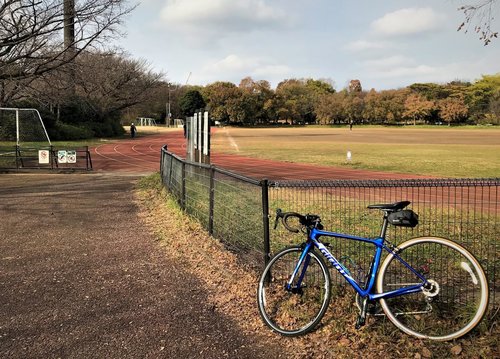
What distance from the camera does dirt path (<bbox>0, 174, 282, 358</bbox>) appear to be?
137 inches

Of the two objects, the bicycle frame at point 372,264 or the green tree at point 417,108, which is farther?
the green tree at point 417,108

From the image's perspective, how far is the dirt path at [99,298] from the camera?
3.48 meters

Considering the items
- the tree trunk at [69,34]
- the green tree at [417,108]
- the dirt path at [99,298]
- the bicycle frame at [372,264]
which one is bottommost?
the dirt path at [99,298]

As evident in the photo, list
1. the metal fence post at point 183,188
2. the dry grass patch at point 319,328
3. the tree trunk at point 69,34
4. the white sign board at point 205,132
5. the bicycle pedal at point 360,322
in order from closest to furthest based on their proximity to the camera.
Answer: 1. the dry grass patch at point 319,328
2. the bicycle pedal at point 360,322
3. the metal fence post at point 183,188
4. the white sign board at point 205,132
5. the tree trunk at point 69,34

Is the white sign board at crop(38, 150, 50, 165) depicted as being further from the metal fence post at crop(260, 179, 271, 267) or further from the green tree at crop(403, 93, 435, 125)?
the green tree at crop(403, 93, 435, 125)

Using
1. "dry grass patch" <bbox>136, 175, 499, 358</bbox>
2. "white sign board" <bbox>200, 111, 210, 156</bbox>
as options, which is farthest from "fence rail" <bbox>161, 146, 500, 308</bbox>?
"white sign board" <bbox>200, 111, 210, 156</bbox>

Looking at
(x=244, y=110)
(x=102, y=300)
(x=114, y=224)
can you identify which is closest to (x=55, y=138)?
(x=114, y=224)

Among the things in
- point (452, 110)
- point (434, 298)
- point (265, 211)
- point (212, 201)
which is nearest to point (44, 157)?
point (212, 201)

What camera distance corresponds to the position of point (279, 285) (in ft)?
14.8

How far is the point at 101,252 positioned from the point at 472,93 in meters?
125

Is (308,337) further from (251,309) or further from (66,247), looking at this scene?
(66,247)

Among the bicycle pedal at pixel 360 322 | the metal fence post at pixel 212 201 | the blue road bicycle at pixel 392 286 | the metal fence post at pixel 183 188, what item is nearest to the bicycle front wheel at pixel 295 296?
the blue road bicycle at pixel 392 286

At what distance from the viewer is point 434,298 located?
131 inches

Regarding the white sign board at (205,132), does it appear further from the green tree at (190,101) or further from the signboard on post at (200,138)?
the green tree at (190,101)
